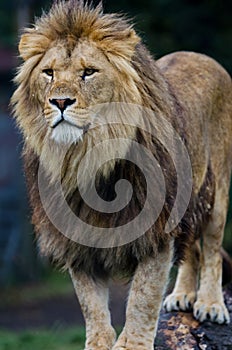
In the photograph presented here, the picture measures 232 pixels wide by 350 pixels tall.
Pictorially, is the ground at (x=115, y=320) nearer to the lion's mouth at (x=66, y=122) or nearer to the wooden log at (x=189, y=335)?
the wooden log at (x=189, y=335)

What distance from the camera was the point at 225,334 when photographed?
201 inches

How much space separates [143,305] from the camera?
4383 millimetres

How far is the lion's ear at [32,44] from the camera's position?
13.9 ft

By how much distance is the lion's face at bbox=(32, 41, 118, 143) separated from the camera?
3932 millimetres

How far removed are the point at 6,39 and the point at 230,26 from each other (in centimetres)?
425

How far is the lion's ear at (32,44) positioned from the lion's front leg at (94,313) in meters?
1.07

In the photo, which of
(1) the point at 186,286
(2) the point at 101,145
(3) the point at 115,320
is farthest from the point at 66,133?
(3) the point at 115,320

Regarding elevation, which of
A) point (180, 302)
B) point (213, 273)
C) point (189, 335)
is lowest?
point (189, 335)

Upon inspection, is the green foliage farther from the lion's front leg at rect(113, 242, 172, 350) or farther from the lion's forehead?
the lion's forehead

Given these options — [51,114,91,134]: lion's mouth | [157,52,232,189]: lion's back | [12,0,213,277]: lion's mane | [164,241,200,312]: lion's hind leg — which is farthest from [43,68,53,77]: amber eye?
[164,241,200,312]: lion's hind leg

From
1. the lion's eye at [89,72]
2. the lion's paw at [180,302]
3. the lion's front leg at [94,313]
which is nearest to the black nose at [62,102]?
the lion's eye at [89,72]

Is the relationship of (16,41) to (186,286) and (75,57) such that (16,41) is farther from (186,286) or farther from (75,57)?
(75,57)

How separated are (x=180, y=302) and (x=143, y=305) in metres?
1.00

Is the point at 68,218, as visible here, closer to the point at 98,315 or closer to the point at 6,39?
the point at 98,315
